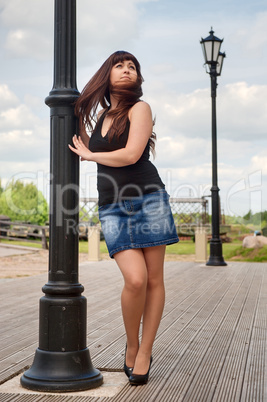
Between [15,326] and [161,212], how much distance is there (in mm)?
2408

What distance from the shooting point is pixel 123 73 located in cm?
306

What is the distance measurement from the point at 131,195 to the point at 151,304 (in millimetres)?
594

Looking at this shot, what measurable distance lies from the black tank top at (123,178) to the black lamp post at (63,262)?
0.17m

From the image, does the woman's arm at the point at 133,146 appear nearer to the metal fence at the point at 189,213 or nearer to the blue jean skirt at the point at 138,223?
the blue jean skirt at the point at 138,223

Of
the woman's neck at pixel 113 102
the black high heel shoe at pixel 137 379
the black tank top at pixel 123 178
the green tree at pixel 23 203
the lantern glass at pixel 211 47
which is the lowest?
the black high heel shoe at pixel 137 379

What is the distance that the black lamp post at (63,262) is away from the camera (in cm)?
295

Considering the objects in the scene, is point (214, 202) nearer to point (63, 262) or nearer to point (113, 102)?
point (113, 102)

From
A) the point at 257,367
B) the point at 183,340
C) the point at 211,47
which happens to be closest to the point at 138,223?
the point at 257,367

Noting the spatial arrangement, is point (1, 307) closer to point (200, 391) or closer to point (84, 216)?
point (200, 391)

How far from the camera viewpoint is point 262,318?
17.4 ft

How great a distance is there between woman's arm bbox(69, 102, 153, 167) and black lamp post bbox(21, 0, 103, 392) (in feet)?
0.48

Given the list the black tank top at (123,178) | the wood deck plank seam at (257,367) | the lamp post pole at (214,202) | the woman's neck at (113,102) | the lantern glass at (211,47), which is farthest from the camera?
the lantern glass at (211,47)

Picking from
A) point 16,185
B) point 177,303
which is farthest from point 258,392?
point 16,185

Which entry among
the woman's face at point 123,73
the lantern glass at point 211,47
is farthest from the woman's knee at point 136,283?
the lantern glass at point 211,47
